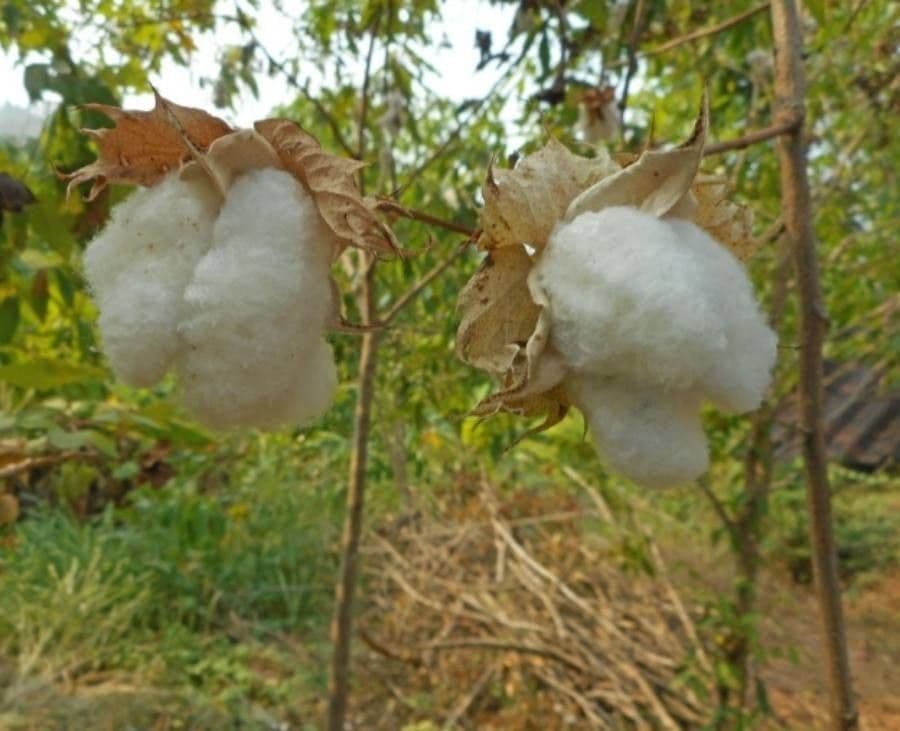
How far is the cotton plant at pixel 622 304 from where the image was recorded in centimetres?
62

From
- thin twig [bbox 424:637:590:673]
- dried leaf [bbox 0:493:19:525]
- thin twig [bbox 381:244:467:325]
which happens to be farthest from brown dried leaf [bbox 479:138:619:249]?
thin twig [bbox 424:637:590:673]

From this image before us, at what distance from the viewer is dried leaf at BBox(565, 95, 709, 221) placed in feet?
2.18

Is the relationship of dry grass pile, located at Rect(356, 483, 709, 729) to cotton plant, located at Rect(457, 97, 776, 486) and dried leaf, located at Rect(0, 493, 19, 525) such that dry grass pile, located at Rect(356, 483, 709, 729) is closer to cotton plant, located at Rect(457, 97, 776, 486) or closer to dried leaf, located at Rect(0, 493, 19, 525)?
dried leaf, located at Rect(0, 493, 19, 525)

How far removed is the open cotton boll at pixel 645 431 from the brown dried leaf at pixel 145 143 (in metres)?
0.34

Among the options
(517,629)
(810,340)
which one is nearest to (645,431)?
(810,340)

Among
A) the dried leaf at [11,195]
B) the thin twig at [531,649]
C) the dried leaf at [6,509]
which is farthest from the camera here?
the thin twig at [531,649]

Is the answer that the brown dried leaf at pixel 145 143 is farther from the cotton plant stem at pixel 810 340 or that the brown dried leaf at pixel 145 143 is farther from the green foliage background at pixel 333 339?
the cotton plant stem at pixel 810 340

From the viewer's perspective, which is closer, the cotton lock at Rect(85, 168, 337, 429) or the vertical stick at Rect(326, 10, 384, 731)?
the cotton lock at Rect(85, 168, 337, 429)

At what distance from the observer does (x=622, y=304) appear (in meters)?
0.62

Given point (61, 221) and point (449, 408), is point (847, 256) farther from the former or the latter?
point (61, 221)

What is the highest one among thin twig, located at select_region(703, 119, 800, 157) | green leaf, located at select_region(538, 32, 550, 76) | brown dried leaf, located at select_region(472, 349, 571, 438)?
green leaf, located at select_region(538, 32, 550, 76)

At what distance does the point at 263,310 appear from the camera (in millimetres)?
645

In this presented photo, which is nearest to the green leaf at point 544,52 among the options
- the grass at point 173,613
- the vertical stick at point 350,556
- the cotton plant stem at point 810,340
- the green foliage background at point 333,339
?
the green foliage background at point 333,339

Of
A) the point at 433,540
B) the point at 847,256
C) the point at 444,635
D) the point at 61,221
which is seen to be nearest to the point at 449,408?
the point at 61,221
